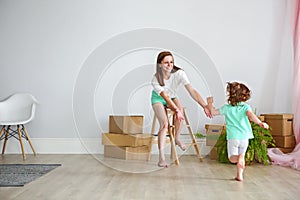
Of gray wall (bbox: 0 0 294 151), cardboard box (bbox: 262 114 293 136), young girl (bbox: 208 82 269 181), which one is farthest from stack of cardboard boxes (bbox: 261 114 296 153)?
young girl (bbox: 208 82 269 181)

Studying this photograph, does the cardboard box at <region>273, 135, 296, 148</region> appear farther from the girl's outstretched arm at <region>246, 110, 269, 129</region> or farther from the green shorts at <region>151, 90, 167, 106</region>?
the green shorts at <region>151, 90, 167, 106</region>

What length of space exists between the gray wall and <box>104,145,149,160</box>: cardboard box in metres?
0.61

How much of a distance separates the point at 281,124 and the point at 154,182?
183 centimetres

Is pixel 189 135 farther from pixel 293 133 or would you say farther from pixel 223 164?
pixel 293 133

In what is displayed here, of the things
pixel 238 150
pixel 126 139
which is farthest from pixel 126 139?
pixel 238 150

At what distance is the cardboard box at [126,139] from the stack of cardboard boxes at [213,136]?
682 millimetres

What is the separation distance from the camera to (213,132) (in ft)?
13.7

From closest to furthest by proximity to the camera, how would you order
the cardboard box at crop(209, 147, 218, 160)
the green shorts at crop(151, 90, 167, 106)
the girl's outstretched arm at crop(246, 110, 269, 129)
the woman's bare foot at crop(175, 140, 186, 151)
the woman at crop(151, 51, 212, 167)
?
the girl's outstretched arm at crop(246, 110, 269, 129), the woman at crop(151, 51, 212, 167), the green shorts at crop(151, 90, 167, 106), the woman's bare foot at crop(175, 140, 186, 151), the cardboard box at crop(209, 147, 218, 160)

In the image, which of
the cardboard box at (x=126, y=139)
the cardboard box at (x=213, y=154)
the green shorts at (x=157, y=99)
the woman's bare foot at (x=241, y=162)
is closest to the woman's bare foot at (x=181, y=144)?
the cardboard box at (x=126, y=139)

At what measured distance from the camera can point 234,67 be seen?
4738 millimetres

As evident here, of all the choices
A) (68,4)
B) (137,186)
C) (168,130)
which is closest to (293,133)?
(168,130)

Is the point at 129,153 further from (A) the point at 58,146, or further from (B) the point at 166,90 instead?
(A) the point at 58,146

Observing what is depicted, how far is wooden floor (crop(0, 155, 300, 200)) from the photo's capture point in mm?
2568

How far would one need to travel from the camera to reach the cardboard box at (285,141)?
4227 mm
